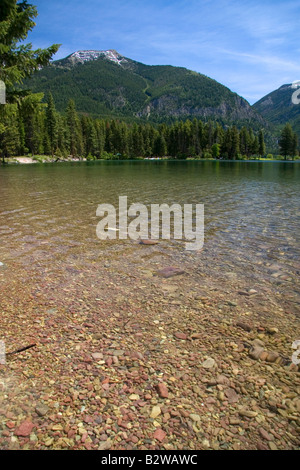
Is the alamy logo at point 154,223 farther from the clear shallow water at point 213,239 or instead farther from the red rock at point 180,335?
the red rock at point 180,335

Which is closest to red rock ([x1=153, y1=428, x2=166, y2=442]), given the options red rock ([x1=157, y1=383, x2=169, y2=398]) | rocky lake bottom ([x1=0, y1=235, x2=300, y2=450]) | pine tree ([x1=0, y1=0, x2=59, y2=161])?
rocky lake bottom ([x1=0, y1=235, x2=300, y2=450])

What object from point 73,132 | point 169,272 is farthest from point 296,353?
point 73,132

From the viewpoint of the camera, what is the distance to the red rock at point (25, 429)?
2.76m

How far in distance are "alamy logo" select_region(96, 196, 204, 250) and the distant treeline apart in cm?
10190

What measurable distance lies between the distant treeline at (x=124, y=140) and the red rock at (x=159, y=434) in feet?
374

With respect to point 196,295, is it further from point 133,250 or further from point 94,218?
point 94,218

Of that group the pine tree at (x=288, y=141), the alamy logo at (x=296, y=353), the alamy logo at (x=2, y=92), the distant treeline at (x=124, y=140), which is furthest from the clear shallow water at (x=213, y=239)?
the pine tree at (x=288, y=141)

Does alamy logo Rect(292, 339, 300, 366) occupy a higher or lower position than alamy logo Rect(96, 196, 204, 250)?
lower

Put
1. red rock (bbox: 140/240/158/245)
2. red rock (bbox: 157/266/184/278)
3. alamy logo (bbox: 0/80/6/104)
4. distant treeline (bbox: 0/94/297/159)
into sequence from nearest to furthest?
red rock (bbox: 157/266/184/278)
red rock (bbox: 140/240/158/245)
alamy logo (bbox: 0/80/6/104)
distant treeline (bbox: 0/94/297/159)

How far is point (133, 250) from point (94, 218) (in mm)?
4767

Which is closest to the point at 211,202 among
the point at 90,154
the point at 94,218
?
the point at 94,218

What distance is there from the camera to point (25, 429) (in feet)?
9.21

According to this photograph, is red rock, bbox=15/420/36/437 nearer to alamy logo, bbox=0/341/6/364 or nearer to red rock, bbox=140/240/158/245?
alamy logo, bbox=0/341/6/364

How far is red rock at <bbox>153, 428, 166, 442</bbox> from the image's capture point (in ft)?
9.01
